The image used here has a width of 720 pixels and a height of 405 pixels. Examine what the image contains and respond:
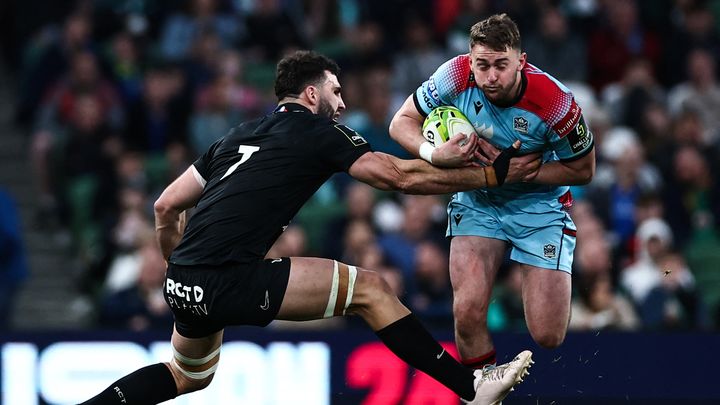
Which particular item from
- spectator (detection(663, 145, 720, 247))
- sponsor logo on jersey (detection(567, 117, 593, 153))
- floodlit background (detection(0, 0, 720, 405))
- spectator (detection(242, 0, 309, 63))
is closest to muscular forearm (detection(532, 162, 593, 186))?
sponsor logo on jersey (detection(567, 117, 593, 153))

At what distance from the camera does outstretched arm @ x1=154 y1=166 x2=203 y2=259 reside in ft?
28.2

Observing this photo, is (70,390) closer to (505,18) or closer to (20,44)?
(505,18)

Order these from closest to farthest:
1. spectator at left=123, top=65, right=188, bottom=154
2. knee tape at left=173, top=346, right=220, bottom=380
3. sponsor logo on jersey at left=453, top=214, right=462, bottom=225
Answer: knee tape at left=173, top=346, right=220, bottom=380 → sponsor logo on jersey at left=453, top=214, right=462, bottom=225 → spectator at left=123, top=65, right=188, bottom=154

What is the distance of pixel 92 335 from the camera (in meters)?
11.2

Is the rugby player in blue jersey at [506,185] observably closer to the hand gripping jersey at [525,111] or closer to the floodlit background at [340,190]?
the hand gripping jersey at [525,111]

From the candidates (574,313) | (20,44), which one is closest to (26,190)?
(20,44)

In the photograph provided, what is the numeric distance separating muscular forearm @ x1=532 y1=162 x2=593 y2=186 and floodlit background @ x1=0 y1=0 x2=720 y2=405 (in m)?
2.30

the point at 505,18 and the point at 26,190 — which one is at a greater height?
the point at 505,18

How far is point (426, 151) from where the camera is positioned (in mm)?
8305

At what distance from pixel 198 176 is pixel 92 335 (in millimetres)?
3092

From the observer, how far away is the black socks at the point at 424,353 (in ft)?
26.7

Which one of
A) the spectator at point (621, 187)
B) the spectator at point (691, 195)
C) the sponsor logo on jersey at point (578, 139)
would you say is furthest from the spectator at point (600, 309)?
the sponsor logo on jersey at point (578, 139)

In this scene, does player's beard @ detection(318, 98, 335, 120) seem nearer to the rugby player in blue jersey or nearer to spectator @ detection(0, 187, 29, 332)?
the rugby player in blue jersey

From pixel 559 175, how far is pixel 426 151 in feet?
2.61
